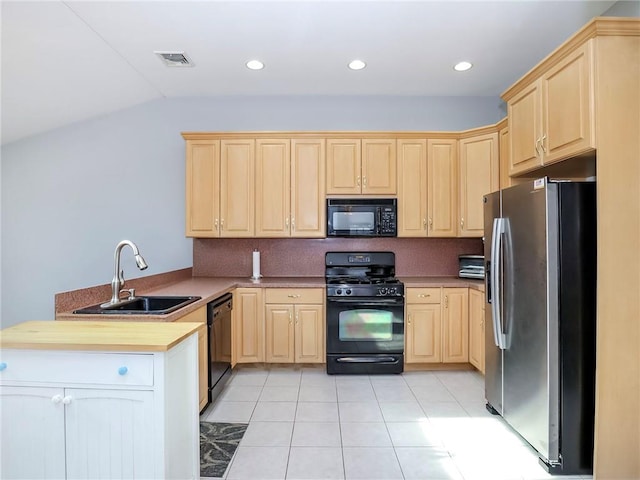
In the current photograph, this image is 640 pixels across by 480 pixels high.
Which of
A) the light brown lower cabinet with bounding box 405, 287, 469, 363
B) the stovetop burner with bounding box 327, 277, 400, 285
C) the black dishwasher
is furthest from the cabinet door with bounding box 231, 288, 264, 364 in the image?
the light brown lower cabinet with bounding box 405, 287, 469, 363

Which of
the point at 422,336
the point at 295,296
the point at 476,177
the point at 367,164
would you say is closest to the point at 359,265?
the point at 295,296

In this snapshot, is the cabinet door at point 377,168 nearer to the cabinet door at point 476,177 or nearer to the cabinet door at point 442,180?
the cabinet door at point 442,180

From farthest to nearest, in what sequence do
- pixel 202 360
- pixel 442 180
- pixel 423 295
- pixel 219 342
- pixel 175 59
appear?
pixel 442 180 → pixel 423 295 → pixel 175 59 → pixel 219 342 → pixel 202 360

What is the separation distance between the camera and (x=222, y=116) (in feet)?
13.6

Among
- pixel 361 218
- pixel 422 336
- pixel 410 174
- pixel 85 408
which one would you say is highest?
pixel 410 174

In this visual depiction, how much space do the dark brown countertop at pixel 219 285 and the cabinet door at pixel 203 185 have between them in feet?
1.92

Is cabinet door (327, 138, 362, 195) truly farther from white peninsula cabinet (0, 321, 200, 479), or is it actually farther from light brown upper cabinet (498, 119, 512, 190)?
white peninsula cabinet (0, 321, 200, 479)

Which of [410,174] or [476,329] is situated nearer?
[476,329]

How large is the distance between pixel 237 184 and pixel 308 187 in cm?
74

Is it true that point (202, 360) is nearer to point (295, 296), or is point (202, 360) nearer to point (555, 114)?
point (295, 296)

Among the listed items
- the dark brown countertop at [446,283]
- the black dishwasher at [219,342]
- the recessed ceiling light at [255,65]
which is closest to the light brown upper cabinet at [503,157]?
the dark brown countertop at [446,283]

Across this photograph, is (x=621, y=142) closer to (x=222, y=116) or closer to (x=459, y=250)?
(x=459, y=250)

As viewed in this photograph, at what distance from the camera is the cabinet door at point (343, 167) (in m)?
3.75

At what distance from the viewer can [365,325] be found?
3455mm
